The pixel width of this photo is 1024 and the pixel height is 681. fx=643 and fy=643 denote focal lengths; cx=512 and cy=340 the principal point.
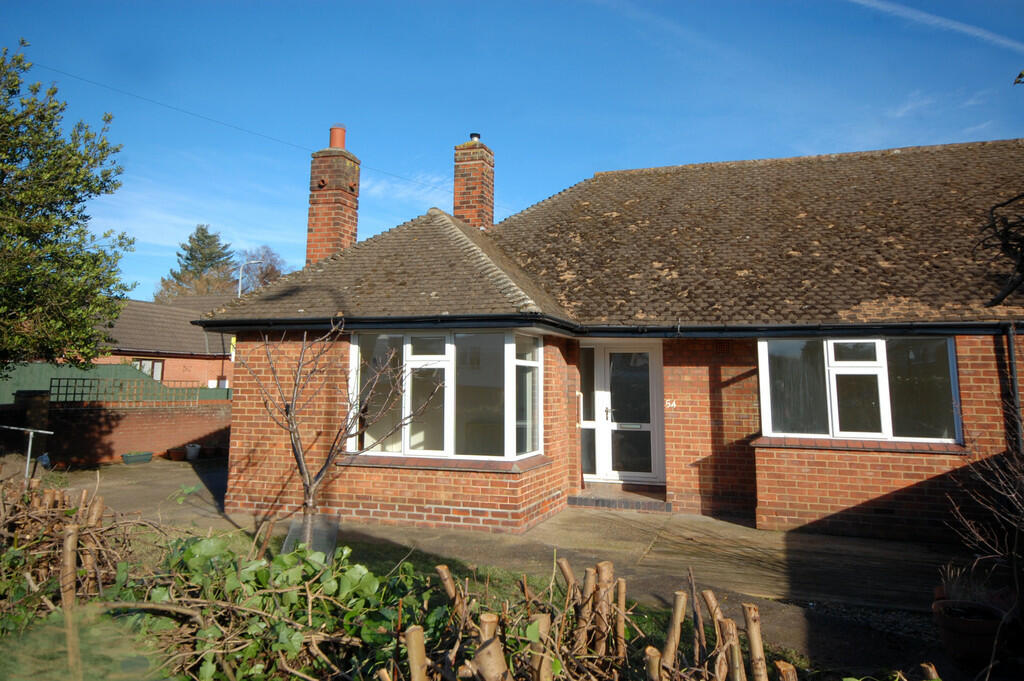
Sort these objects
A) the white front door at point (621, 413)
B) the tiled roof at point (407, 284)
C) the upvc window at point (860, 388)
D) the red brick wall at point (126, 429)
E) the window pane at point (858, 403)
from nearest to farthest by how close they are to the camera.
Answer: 1. the upvc window at point (860, 388)
2. the window pane at point (858, 403)
3. the tiled roof at point (407, 284)
4. the white front door at point (621, 413)
5. the red brick wall at point (126, 429)

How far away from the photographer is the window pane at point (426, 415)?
836cm

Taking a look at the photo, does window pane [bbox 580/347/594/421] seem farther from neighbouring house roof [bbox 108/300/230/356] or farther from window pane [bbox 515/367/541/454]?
neighbouring house roof [bbox 108/300/230/356]

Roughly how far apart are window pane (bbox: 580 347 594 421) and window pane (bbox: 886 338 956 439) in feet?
13.3

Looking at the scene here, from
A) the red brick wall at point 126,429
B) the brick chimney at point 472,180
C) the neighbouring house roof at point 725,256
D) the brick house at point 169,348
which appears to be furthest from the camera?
the brick house at point 169,348

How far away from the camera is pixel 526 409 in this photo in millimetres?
8492

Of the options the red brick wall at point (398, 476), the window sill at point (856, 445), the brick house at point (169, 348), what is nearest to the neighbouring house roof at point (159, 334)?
the brick house at point (169, 348)

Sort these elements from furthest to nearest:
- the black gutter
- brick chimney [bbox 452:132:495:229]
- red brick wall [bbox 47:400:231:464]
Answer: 1. red brick wall [bbox 47:400:231:464]
2. brick chimney [bbox 452:132:495:229]
3. the black gutter

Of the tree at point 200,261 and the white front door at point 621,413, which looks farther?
the tree at point 200,261

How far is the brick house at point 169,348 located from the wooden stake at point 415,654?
25264 millimetres

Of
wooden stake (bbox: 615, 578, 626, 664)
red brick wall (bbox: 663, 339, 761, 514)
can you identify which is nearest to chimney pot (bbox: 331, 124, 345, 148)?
red brick wall (bbox: 663, 339, 761, 514)

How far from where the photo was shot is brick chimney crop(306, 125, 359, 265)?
11055 millimetres

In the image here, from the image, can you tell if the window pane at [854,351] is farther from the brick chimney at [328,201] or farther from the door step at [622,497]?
the brick chimney at [328,201]

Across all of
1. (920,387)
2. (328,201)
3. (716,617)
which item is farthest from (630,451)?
(716,617)

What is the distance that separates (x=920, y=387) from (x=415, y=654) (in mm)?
7775
